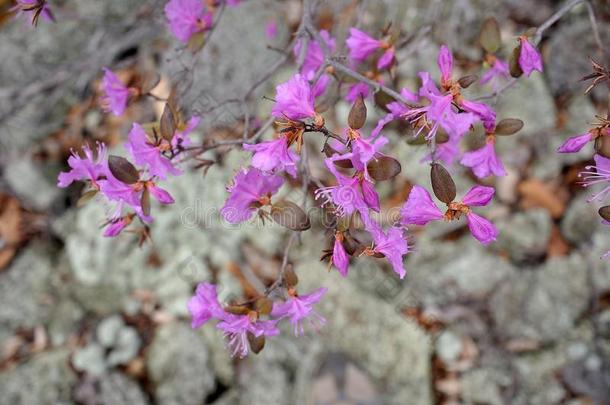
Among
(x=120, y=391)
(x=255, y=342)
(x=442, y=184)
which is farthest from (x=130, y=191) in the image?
(x=120, y=391)

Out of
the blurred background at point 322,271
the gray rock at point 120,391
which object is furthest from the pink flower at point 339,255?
the gray rock at point 120,391

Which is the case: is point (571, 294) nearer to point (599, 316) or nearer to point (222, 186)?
point (599, 316)

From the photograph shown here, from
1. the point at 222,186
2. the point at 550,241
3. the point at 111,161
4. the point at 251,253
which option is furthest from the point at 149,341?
the point at 550,241

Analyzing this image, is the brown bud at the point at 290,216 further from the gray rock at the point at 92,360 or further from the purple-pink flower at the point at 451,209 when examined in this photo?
the gray rock at the point at 92,360

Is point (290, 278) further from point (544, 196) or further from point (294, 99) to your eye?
point (544, 196)

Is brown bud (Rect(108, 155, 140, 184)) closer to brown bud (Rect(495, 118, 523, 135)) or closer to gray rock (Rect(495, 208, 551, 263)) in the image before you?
brown bud (Rect(495, 118, 523, 135))

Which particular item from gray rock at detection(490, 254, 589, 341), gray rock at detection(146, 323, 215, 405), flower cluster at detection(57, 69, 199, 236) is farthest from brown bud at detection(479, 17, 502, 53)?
gray rock at detection(146, 323, 215, 405)
